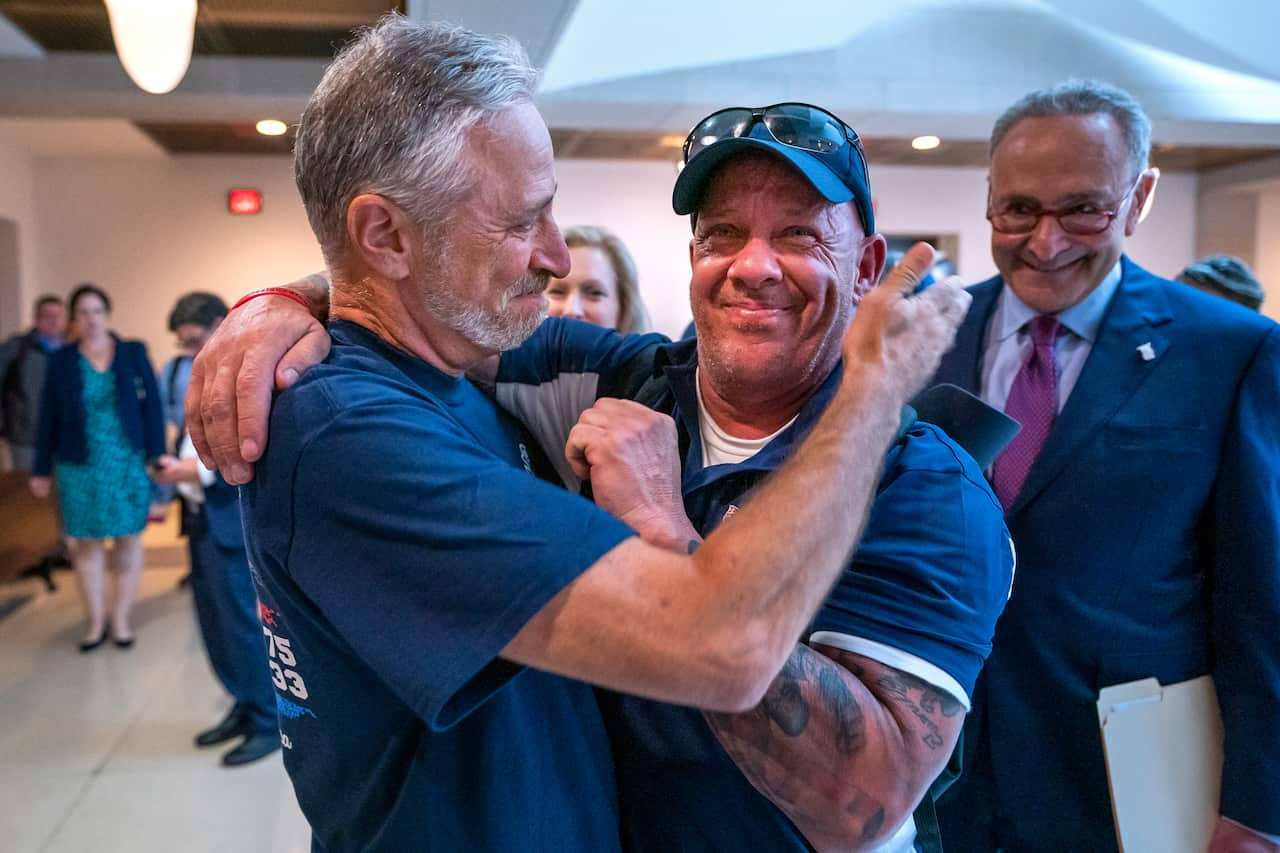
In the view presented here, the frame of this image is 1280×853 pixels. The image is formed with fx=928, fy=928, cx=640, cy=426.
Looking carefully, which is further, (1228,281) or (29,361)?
(29,361)

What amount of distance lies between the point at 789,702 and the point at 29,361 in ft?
22.0

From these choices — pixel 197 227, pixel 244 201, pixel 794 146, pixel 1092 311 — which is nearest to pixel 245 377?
pixel 794 146

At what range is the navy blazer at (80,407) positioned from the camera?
4891 millimetres

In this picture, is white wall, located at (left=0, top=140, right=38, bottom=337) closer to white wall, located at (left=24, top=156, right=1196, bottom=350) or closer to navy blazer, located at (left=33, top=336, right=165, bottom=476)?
white wall, located at (left=24, top=156, right=1196, bottom=350)

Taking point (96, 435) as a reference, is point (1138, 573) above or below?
above

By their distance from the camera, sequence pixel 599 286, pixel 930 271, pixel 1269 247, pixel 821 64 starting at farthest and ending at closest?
pixel 1269 247 < pixel 821 64 < pixel 599 286 < pixel 930 271

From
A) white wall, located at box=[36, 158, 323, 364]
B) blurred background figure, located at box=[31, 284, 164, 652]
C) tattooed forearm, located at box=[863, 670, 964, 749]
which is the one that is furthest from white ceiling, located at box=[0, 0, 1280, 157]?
tattooed forearm, located at box=[863, 670, 964, 749]

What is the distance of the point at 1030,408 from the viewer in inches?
66.4

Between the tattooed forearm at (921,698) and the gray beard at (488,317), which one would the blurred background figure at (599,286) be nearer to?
the gray beard at (488,317)

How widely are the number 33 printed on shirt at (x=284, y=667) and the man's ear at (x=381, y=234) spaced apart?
0.43m

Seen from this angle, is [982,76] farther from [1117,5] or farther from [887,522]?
[887,522]

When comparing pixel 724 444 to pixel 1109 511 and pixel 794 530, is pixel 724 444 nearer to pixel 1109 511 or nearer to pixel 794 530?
pixel 794 530

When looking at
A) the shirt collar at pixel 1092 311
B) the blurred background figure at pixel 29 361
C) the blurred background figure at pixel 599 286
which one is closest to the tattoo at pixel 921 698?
the shirt collar at pixel 1092 311

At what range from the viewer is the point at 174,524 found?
7.81 metres
